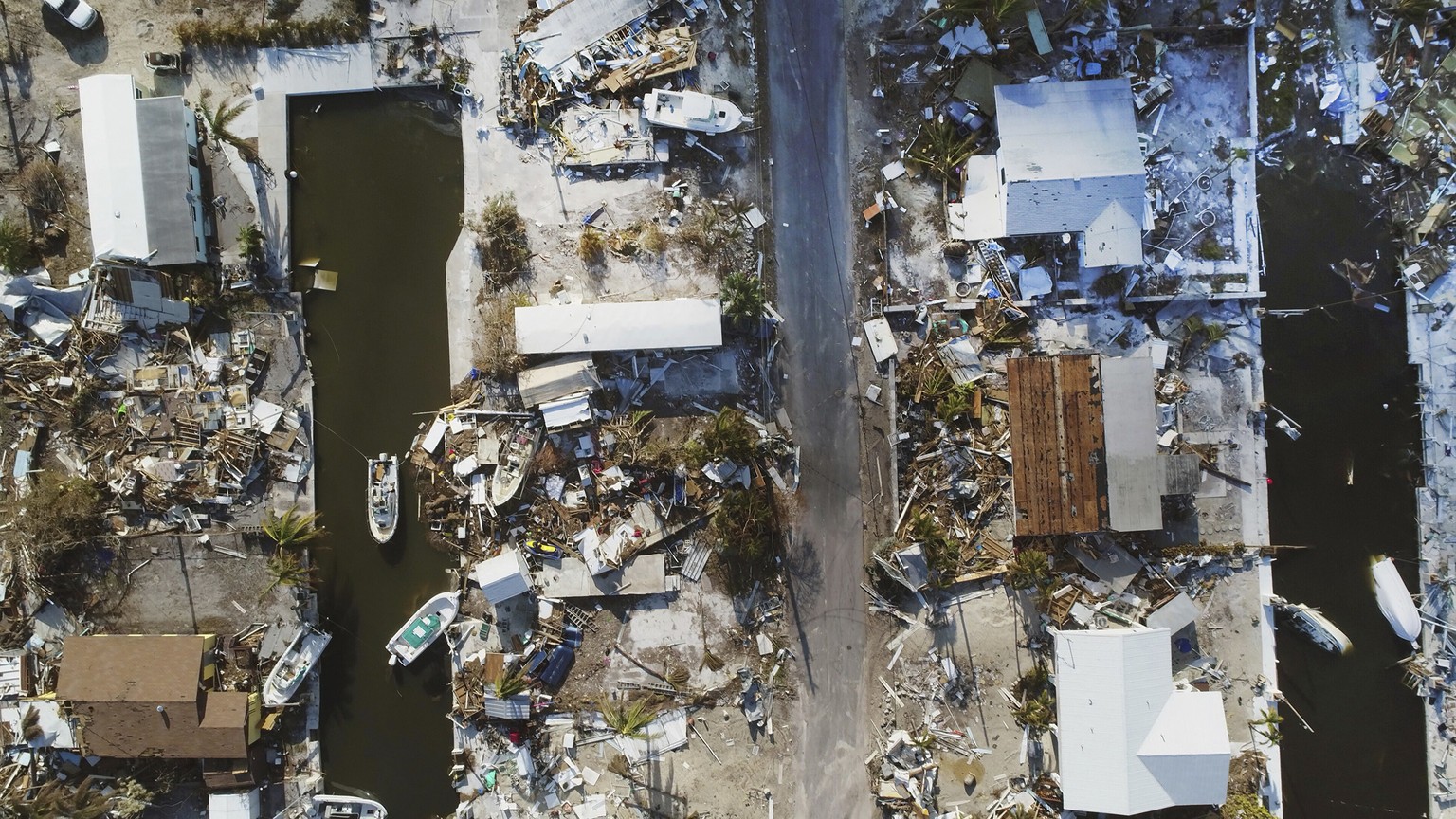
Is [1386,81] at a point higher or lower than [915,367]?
higher

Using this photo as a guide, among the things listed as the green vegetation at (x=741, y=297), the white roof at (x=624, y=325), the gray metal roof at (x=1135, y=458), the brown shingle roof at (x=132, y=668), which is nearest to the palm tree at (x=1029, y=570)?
the gray metal roof at (x=1135, y=458)

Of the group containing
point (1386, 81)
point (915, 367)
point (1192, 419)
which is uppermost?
point (1386, 81)

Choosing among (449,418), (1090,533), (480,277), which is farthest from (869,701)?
(480,277)

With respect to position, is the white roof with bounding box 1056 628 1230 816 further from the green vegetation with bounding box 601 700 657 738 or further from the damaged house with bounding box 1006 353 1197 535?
the green vegetation with bounding box 601 700 657 738

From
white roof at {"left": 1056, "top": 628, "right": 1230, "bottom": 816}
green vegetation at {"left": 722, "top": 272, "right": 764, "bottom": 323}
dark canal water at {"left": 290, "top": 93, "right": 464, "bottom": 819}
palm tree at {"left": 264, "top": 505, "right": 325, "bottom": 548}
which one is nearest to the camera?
white roof at {"left": 1056, "top": 628, "right": 1230, "bottom": 816}

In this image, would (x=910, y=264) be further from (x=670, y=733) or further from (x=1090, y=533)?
(x=670, y=733)

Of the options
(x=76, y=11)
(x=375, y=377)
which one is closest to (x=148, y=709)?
(x=375, y=377)

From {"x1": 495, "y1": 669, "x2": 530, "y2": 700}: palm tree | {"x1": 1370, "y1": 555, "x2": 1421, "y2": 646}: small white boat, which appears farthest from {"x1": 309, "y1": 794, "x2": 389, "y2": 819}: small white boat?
{"x1": 1370, "y1": 555, "x2": 1421, "y2": 646}: small white boat
